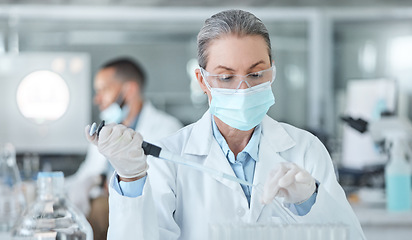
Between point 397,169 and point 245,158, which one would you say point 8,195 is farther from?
point 397,169

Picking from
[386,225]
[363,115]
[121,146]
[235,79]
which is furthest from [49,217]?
[363,115]

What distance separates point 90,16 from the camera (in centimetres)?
506

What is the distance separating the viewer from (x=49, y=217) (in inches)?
56.3

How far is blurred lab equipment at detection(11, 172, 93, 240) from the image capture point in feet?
4.54

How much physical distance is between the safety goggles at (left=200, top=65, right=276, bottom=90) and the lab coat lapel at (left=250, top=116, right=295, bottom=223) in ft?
0.52

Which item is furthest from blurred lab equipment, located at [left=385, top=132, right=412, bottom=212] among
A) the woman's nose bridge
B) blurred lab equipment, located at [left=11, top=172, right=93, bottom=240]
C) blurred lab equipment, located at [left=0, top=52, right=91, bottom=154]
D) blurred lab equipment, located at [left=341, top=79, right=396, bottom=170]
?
blurred lab equipment, located at [left=0, top=52, right=91, bottom=154]

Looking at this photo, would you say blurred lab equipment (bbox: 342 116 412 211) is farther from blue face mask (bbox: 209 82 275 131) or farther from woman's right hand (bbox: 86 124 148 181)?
woman's right hand (bbox: 86 124 148 181)

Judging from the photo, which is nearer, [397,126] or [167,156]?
[167,156]

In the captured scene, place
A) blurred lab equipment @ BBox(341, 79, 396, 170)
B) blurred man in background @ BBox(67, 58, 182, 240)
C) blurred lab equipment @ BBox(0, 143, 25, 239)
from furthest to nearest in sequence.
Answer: blurred lab equipment @ BBox(341, 79, 396, 170)
blurred man in background @ BBox(67, 58, 182, 240)
blurred lab equipment @ BBox(0, 143, 25, 239)

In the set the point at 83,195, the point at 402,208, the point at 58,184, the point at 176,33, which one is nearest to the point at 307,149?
the point at 58,184

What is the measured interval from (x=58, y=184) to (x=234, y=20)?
0.56 meters

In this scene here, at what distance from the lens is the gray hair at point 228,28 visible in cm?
137

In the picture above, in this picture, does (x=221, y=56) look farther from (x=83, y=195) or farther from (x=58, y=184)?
(x=83, y=195)

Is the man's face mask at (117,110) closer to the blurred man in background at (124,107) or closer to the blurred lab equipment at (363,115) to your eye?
the blurred man in background at (124,107)
